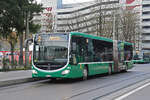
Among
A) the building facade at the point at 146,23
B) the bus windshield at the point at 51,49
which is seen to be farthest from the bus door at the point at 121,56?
the building facade at the point at 146,23

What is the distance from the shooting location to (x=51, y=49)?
16.6 m

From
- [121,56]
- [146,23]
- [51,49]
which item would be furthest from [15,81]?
[146,23]

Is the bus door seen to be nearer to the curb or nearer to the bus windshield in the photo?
the curb

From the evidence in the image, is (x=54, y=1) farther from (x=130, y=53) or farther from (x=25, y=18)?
(x=130, y=53)

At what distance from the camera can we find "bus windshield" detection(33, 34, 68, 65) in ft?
53.7

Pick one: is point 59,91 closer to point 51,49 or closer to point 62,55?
point 62,55

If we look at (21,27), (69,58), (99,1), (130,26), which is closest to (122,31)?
(130,26)

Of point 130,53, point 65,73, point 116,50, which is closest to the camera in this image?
point 65,73

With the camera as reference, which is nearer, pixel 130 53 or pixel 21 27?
pixel 130 53

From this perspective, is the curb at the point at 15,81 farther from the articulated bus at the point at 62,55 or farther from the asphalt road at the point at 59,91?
the articulated bus at the point at 62,55

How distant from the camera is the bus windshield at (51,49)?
1638cm

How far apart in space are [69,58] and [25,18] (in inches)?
801

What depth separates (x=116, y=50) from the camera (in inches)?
994

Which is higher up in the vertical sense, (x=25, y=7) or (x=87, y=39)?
(x=25, y=7)
